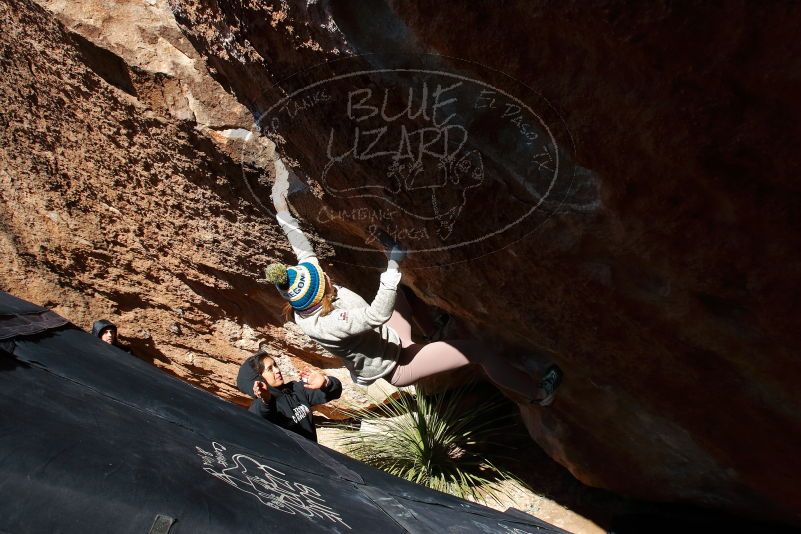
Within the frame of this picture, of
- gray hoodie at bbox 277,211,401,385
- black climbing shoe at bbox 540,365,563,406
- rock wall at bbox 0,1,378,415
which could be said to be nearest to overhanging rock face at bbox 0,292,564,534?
gray hoodie at bbox 277,211,401,385

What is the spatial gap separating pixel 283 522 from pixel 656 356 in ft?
5.38

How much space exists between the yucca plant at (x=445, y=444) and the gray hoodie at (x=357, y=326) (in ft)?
4.61

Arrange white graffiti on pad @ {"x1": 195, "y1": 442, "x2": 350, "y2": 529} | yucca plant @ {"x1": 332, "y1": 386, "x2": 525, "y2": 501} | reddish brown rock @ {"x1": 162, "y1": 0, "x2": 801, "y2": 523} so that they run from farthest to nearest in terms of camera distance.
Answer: yucca plant @ {"x1": 332, "y1": 386, "x2": 525, "y2": 501}, white graffiti on pad @ {"x1": 195, "y1": 442, "x2": 350, "y2": 529}, reddish brown rock @ {"x1": 162, "y1": 0, "x2": 801, "y2": 523}

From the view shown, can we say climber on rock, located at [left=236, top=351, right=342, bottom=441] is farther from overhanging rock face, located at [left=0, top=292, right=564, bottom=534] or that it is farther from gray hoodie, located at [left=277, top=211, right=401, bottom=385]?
overhanging rock face, located at [left=0, top=292, right=564, bottom=534]

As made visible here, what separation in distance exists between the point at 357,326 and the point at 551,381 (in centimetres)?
96

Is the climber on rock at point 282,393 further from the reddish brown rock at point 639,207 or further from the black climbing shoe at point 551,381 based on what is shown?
the black climbing shoe at point 551,381

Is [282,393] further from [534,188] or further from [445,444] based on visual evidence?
[534,188]

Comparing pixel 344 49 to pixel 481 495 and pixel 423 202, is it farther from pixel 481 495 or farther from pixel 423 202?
Answer: pixel 481 495

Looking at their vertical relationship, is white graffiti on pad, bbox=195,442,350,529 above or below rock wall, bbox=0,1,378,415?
below

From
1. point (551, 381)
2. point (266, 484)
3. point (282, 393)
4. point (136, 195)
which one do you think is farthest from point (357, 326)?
point (136, 195)

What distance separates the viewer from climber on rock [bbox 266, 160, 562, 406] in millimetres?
3117

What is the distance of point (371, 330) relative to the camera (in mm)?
3361

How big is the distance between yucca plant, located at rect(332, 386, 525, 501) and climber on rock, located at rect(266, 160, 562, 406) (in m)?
1.29

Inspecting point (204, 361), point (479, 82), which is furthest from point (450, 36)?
point (204, 361)
